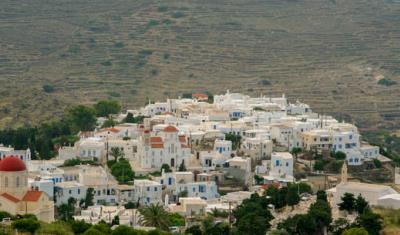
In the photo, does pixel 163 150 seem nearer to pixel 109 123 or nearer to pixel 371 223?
pixel 109 123

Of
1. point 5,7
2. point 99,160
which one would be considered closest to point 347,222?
point 99,160

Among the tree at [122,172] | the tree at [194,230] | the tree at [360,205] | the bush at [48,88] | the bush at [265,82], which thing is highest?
the bush at [265,82]

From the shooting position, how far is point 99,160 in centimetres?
5819

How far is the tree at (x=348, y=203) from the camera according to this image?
49.2 m

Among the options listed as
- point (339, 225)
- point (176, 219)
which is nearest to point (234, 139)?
point (176, 219)

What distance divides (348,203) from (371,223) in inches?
135

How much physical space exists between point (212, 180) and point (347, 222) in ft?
33.0

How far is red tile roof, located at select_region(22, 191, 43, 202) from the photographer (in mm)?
47562

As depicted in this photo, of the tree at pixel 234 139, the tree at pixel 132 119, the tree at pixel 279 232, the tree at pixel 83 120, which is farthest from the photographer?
the tree at pixel 132 119

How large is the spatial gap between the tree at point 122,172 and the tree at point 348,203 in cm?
1064

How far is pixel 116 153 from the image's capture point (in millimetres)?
58094

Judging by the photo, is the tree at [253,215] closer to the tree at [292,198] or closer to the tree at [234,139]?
the tree at [292,198]

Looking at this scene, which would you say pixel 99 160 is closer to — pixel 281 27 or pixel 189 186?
pixel 189 186

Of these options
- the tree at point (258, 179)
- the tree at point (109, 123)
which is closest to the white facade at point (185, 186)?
the tree at point (258, 179)
